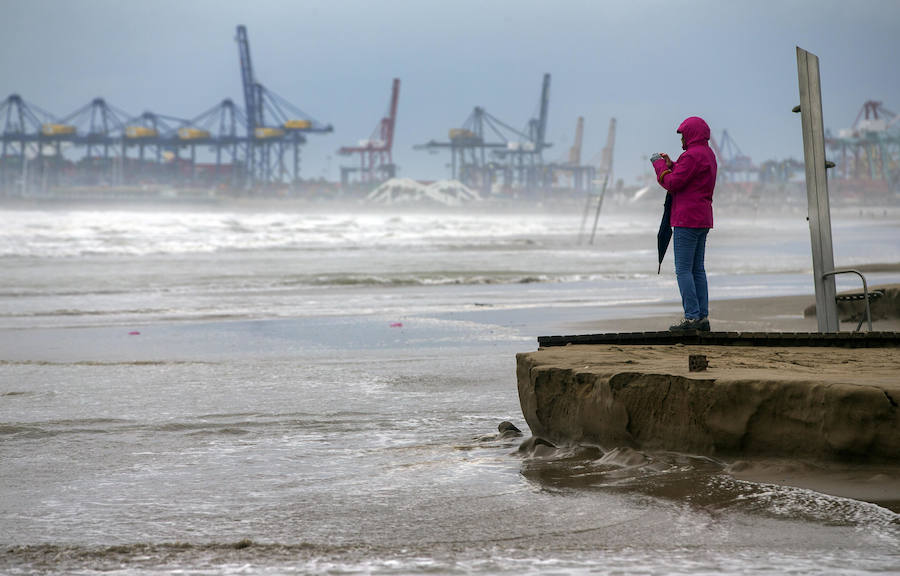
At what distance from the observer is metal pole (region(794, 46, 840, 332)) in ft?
17.7

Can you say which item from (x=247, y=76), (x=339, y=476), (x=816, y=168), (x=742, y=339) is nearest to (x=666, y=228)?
(x=816, y=168)

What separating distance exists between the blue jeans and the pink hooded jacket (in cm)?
7

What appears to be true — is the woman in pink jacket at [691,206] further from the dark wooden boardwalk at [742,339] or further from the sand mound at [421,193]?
the sand mound at [421,193]

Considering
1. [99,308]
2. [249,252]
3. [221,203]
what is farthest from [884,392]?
[221,203]

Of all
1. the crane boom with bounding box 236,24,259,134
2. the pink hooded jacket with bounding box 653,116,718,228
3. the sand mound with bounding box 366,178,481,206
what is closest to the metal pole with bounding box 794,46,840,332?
the pink hooded jacket with bounding box 653,116,718,228

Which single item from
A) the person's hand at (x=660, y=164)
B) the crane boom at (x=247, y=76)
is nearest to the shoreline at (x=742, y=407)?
the person's hand at (x=660, y=164)

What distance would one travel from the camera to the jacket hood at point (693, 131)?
602 cm

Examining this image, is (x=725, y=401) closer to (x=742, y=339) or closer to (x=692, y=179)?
(x=742, y=339)

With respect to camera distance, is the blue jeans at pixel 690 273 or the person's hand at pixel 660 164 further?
the person's hand at pixel 660 164

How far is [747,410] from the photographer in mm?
3602

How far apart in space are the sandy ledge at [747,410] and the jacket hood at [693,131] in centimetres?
196

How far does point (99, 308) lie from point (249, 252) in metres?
20.3

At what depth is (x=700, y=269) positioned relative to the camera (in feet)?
20.0

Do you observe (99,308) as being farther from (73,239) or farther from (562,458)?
(73,239)
